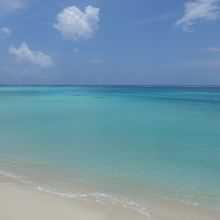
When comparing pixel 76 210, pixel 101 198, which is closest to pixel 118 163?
pixel 101 198

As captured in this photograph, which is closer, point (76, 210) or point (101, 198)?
point (76, 210)

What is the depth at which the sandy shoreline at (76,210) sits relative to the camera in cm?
474

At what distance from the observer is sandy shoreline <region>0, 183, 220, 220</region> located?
15.5 ft

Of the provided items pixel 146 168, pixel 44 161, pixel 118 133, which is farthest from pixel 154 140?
pixel 44 161

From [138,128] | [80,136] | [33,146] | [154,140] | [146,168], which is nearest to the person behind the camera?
[146,168]

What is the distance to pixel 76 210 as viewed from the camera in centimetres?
497

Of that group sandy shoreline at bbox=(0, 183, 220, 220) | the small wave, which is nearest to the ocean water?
the small wave

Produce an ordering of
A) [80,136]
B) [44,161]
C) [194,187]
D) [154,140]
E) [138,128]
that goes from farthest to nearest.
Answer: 1. [138,128]
2. [80,136]
3. [154,140]
4. [44,161]
5. [194,187]

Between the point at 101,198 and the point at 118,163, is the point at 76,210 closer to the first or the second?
the point at 101,198

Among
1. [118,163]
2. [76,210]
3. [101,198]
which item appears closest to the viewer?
[76,210]

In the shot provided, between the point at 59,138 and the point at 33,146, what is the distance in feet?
5.59

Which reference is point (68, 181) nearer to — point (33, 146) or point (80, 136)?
point (33, 146)

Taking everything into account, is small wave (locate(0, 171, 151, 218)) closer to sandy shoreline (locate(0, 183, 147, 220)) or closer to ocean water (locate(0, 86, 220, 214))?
ocean water (locate(0, 86, 220, 214))

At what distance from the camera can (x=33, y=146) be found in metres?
9.80
